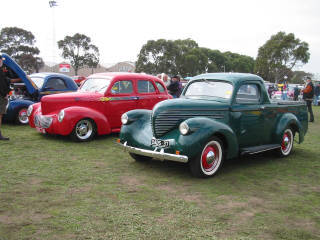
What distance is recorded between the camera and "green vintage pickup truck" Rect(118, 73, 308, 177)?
5.25m

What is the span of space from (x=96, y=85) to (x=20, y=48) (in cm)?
4878

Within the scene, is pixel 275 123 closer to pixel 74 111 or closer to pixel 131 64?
pixel 74 111

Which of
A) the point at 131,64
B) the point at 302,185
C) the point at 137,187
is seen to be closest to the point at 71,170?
the point at 137,187

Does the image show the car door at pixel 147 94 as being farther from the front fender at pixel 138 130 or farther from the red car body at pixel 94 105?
the front fender at pixel 138 130

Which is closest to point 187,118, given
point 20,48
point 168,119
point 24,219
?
point 168,119

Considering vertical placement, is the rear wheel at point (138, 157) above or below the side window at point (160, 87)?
below

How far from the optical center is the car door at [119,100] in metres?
8.71

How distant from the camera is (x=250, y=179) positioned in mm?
5492

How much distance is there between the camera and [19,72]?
34.6ft

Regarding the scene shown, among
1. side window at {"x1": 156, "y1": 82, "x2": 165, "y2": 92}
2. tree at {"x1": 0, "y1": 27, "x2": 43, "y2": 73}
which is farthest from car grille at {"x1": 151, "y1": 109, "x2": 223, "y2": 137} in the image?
tree at {"x1": 0, "y1": 27, "x2": 43, "y2": 73}

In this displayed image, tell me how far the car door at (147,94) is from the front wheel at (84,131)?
158 centimetres

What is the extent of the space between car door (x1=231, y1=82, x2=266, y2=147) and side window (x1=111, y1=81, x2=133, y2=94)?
3.68 metres

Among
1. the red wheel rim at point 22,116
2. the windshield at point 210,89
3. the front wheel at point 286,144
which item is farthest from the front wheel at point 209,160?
the red wheel rim at point 22,116

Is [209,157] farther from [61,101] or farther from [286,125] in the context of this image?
[61,101]
